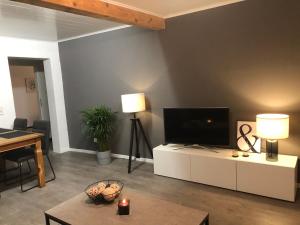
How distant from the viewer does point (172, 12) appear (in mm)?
3443

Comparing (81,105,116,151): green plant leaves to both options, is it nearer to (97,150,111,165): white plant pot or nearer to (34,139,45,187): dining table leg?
(97,150,111,165): white plant pot

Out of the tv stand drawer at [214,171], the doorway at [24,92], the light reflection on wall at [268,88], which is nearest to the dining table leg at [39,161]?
the tv stand drawer at [214,171]

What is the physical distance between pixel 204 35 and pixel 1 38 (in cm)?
345

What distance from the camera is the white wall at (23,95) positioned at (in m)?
7.41

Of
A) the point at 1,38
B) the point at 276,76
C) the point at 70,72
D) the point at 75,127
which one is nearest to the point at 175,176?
the point at 276,76

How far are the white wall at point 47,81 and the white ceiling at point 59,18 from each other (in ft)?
0.79

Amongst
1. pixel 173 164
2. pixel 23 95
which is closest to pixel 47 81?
pixel 23 95

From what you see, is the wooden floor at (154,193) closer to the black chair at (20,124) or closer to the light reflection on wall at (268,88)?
the black chair at (20,124)

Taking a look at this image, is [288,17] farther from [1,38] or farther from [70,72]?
[1,38]

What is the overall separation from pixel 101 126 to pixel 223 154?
2.05 metres

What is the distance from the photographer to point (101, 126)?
412cm

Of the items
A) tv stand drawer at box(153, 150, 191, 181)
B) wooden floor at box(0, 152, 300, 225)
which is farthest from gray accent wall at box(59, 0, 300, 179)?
wooden floor at box(0, 152, 300, 225)

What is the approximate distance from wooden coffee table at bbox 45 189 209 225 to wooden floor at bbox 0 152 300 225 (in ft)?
2.34

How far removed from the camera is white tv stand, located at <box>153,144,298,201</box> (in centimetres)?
265
